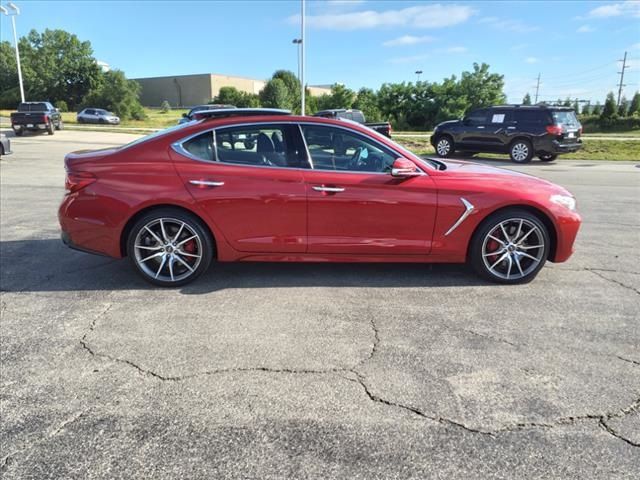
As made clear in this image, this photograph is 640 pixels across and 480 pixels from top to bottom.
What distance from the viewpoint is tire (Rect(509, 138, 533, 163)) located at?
17172 mm

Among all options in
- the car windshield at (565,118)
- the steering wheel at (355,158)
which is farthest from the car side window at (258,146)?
the car windshield at (565,118)

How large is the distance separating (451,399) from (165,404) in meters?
1.65

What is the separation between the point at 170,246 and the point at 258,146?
4.07ft

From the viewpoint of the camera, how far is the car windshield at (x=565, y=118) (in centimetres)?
1680

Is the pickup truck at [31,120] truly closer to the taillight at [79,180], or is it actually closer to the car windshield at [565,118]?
the car windshield at [565,118]

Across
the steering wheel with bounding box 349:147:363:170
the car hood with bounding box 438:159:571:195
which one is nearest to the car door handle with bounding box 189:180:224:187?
the steering wheel with bounding box 349:147:363:170

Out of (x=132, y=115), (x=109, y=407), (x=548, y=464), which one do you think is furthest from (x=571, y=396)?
(x=132, y=115)

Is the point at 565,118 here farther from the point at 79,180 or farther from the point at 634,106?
the point at 634,106

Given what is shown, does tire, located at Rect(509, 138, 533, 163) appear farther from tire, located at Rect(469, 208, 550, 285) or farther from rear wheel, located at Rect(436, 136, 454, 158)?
tire, located at Rect(469, 208, 550, 285)

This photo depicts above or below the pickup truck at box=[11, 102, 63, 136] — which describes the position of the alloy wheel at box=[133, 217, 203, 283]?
below

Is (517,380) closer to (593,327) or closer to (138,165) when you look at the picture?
(593,327)

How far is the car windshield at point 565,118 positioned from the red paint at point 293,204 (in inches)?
556

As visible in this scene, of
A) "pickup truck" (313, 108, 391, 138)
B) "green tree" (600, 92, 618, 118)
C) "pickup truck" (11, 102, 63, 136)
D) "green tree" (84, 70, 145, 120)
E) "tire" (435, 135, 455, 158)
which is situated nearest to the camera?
"pickup truck" (313, 108, 391, 138)

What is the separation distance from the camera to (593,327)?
3758mm
